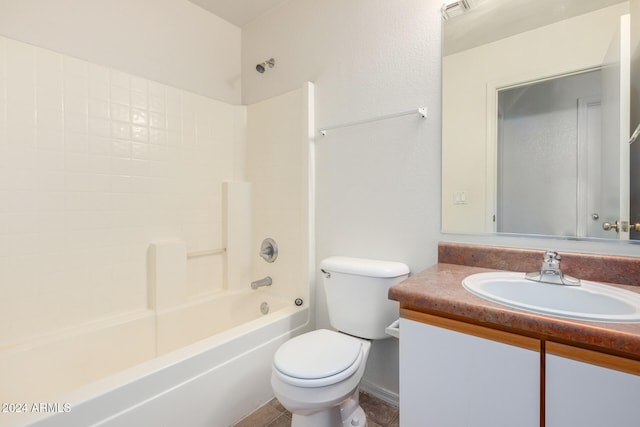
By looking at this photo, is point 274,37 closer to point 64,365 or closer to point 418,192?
point 418,192

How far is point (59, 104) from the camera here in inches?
60.8

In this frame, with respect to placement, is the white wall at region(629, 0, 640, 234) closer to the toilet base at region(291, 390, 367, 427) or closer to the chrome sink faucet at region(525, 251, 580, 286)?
the chrome sink faucet at region(525, 251, 580, 286)

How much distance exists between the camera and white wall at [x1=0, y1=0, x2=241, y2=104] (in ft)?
4.91

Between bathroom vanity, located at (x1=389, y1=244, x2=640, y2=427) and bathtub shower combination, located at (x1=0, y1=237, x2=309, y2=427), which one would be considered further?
bathtub shower combination, located at (x1=0, y1=237, x2=309, y2=427)

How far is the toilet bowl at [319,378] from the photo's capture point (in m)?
1.09

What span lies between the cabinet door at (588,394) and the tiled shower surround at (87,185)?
197 cm

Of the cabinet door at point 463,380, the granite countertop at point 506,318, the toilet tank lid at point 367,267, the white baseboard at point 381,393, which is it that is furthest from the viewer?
the white baseboard at point 381,393

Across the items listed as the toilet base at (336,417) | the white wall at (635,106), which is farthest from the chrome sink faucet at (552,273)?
the toilet base at (336,417)

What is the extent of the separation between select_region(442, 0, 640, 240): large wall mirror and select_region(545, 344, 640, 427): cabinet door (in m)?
0.62

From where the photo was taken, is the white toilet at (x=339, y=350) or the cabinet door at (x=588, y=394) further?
the white toilet at (x=339, y=350)

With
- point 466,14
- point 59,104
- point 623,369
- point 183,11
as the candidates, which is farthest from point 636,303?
point 183,11

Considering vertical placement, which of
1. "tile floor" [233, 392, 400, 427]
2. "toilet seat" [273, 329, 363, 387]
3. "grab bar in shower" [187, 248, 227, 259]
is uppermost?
"grab bar in shower" [187, 248, 227, 259]

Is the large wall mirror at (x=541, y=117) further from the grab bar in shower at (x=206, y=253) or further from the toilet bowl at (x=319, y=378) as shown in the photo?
the grab bar in shower at (x=206, y=253)

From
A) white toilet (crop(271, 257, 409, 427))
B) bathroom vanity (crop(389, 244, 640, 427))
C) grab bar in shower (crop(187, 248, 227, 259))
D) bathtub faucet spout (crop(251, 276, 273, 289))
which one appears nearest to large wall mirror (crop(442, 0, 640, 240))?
bathroom vanity (crop(389, 244, 640, 427))
